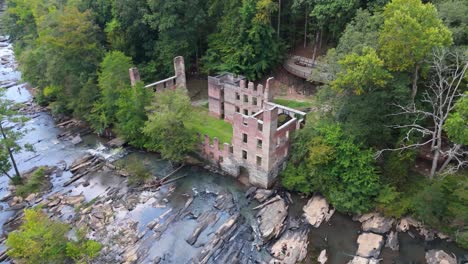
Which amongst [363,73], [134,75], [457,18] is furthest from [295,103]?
[134,75]

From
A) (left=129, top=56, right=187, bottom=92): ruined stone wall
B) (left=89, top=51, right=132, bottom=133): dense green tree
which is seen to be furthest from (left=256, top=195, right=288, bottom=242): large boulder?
(left=89, top=51, right=132, bottom=133): dense green tree

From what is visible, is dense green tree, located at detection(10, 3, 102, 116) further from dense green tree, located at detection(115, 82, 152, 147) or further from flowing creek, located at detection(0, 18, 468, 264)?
dense green tree, located at detection(115, 82, 152, 147)

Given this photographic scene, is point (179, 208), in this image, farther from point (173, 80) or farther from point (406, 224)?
point (406, 224)

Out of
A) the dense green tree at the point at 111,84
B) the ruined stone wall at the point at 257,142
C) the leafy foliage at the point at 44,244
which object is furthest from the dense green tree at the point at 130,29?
the leafy foliage at the point at 44,244

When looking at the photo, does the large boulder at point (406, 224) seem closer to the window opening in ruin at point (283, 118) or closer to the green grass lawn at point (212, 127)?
the window opening in ruin at point (283, 118)

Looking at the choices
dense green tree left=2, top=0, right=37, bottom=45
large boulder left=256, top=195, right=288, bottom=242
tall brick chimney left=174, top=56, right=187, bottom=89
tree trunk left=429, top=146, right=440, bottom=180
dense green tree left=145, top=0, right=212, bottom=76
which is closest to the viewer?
tree trunk left=429, top=146, right=440, bottom=180

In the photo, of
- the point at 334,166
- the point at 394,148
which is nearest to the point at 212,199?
Answer: the point at 334,166

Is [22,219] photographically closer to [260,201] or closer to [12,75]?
[260,201]
